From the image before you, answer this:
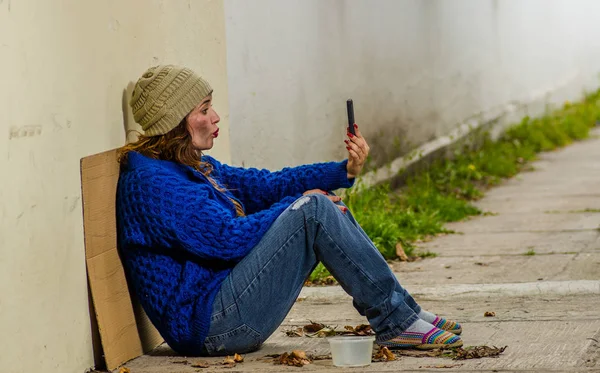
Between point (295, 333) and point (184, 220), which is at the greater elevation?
point (184, 220)

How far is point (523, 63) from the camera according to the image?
1426cm

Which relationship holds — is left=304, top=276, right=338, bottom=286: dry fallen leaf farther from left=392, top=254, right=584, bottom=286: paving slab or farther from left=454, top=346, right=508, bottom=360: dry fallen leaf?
left=454, top=346, right=508, bottom=360: dry fallen leaf

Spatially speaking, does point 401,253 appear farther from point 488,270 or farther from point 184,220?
point 184,220

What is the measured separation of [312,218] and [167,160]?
681 millimetres

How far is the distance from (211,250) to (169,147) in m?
0.51

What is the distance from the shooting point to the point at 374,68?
31.5 feet

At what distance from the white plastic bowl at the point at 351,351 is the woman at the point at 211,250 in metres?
0.25

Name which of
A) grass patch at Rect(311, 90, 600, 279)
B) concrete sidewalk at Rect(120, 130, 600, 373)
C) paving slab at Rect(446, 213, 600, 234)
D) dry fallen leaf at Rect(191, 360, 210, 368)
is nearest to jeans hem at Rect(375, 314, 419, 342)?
concrete sidewalk at Rect(120, 130, 600, 373)

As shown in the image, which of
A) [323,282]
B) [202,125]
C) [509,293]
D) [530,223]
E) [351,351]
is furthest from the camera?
[530,223]

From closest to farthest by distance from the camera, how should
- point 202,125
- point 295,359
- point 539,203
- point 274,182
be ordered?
point 295,359 → point 202,125 → point 274,182 → point 539,203

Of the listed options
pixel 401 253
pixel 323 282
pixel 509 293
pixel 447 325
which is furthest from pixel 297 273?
pixel 401 253

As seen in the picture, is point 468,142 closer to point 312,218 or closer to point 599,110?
point 599,110

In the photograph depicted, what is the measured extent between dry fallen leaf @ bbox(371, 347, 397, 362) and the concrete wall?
8.92 ft

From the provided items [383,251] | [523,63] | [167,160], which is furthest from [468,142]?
[167,160]
